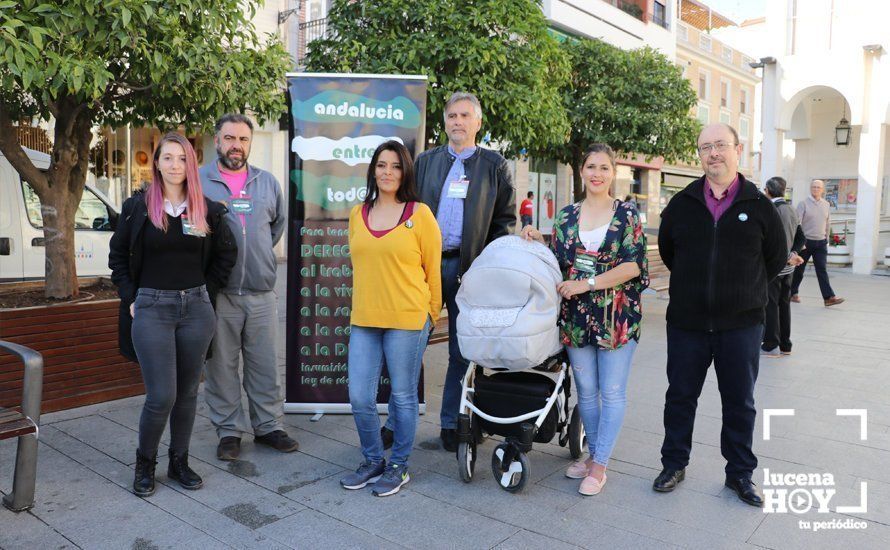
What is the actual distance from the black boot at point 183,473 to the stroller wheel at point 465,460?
1.40 meters

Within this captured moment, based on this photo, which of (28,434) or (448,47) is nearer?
(28,434)

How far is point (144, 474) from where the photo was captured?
12.3 ft

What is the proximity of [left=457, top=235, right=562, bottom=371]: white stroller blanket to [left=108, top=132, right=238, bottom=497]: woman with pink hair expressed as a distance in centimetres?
139

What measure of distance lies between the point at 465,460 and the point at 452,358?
0.79m

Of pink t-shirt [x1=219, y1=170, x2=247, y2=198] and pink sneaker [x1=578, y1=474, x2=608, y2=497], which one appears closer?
pink sneaker [x1=578, y1=474, x2=608, y2=497]

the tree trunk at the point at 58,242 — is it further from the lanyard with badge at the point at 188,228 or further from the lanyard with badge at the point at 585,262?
the lanyard with badge at the point at 585,262

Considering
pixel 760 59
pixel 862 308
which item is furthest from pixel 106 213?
pixel 760 59

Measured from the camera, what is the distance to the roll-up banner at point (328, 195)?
4949 millimetres

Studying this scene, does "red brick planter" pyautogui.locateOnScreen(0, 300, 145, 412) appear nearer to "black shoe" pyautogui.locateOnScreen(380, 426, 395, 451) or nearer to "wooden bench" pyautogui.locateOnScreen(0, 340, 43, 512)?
"wooden bench" pyautogui.locateOnScreen(0, 340, 43, 512)

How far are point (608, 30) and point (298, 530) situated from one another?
25826mm

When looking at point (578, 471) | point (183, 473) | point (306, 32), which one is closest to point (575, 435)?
point (578, 471)

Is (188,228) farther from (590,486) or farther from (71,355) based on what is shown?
(590,486)

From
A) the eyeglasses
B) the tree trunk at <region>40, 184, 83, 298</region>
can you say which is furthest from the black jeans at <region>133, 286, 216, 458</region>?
the eyeglasses

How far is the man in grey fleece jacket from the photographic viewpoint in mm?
4250
